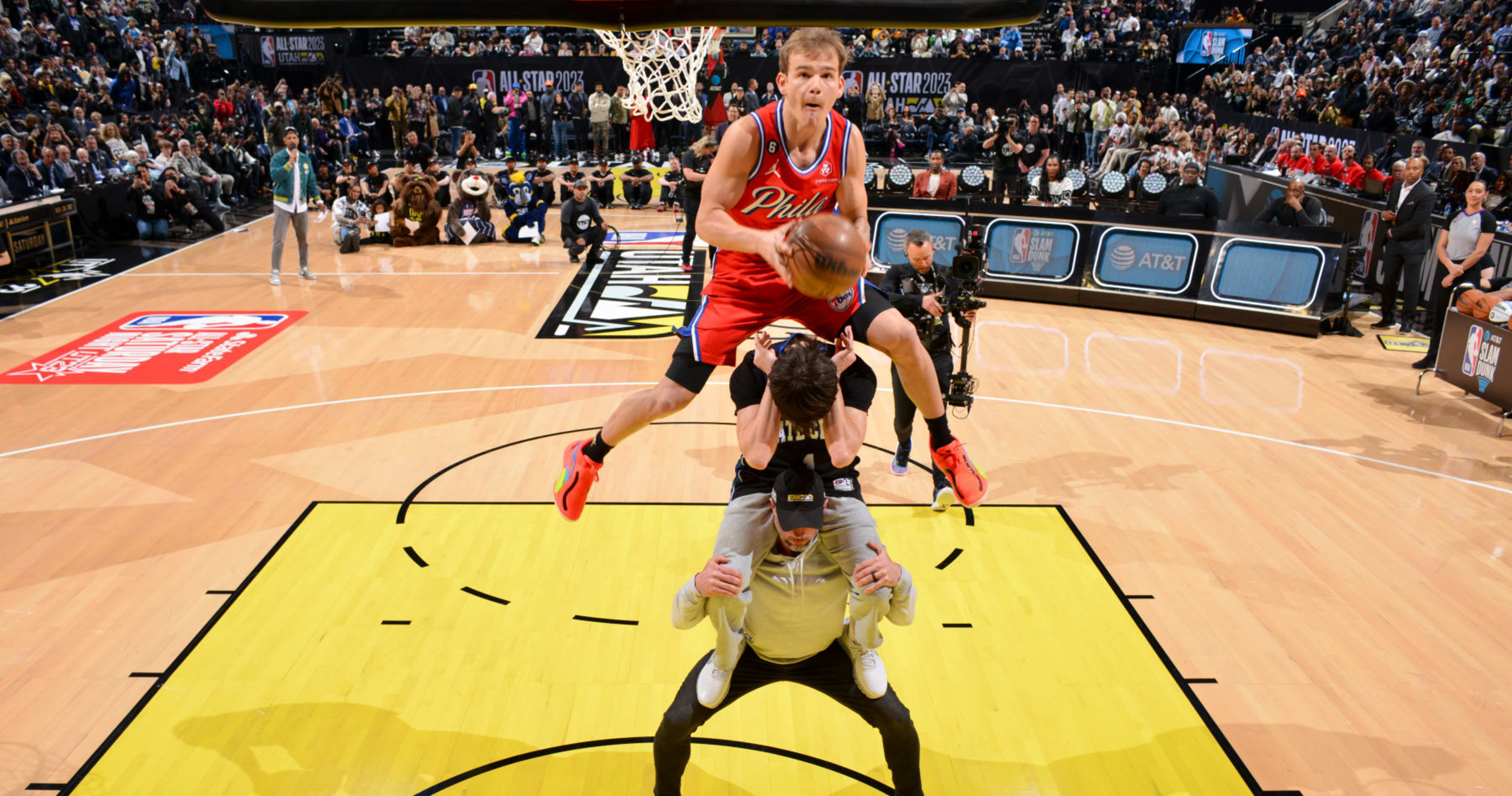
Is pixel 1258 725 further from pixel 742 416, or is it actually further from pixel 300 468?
pixel 300 468

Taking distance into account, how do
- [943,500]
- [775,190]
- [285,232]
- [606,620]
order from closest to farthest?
[775,190]
[606,620]
[943,500]
[285,232]

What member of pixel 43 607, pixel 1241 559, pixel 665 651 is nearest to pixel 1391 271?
pixel 1241 559

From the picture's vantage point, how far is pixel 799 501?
3.13m

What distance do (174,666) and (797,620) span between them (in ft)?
11.4

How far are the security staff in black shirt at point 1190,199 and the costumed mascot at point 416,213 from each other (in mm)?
10815

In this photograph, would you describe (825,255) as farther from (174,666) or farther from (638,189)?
(638,189)

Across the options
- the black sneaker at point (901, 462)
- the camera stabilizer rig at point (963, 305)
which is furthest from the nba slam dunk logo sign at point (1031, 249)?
the camera stabilizer rig at point (963, 305)

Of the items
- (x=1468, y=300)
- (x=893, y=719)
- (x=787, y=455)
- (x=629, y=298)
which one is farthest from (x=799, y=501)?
(x=629, y=298)

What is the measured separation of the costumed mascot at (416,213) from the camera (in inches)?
620

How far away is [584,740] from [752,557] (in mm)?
1777

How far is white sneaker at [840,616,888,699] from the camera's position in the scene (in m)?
3.38

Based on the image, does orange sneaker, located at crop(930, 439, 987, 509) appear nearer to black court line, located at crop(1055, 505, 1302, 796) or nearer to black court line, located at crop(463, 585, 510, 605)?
black court line, located at crop(1055, 505, 1302, 796)

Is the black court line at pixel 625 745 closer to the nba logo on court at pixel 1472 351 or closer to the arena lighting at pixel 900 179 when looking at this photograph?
the nba logo on court at pixel 1472 351

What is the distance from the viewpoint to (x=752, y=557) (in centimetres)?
321
